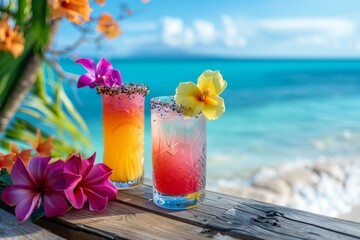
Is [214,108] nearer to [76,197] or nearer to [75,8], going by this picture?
[76,197]

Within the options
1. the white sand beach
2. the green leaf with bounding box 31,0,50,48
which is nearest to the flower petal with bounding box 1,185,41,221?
the green leaf with bounding box 31,0,50,48

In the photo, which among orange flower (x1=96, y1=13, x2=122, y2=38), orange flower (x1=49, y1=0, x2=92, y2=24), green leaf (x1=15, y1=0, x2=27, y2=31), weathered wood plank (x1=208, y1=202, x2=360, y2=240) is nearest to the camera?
weathered wood plank (x1=208, y1=202, x2=360, y2=240)

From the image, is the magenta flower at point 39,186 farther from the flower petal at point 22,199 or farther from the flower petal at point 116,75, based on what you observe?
the flower petal at point 116,75

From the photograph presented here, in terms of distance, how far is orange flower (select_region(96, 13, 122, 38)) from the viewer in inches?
70.8

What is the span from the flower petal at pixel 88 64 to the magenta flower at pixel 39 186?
0.78 ft

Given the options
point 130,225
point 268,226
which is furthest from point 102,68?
point 268,226

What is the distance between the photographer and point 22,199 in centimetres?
81

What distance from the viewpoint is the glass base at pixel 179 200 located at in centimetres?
87

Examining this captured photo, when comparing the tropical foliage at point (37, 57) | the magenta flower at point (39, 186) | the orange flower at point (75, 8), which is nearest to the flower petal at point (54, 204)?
the magenta flower at point (39, 186)

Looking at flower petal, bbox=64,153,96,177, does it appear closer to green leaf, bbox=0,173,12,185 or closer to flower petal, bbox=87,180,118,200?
flower petal, bbox=87,180,118,200

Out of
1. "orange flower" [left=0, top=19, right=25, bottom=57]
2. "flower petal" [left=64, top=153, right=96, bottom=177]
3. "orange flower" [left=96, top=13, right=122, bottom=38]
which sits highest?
"orange flower" [left=96, top=13, right=122, bottom=38]

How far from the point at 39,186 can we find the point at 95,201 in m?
0.11

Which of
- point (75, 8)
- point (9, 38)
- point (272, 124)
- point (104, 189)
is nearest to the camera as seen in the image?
point (104, 189)

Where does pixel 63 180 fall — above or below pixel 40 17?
below
